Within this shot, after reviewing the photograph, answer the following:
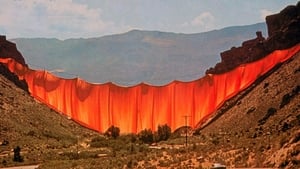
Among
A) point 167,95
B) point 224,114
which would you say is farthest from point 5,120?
point 167,95

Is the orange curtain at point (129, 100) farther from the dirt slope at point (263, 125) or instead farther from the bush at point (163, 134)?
the dirt slope at point (263, 125)

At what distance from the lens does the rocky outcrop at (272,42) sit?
9919cm

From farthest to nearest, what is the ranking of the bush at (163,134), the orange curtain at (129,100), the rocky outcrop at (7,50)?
the rocky outcrop at (7,50) < the orange curtain at (129,100) < the bush at (163,134)

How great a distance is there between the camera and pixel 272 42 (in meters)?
104

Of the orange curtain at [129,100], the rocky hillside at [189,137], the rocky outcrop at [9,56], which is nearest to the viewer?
the rocky hillside at [189,137]

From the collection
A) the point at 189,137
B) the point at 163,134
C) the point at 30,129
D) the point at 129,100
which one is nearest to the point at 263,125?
the point at 189,137

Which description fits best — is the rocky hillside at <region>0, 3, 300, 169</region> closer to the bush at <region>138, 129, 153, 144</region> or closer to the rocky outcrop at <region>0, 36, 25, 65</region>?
the bush at <region>138, 129, 153, 144</region>

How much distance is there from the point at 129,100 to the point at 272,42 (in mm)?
35022

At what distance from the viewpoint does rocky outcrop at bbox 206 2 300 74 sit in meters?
99.2

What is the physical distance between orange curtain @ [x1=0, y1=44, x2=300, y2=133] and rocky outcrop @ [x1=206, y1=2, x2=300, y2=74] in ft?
13.7

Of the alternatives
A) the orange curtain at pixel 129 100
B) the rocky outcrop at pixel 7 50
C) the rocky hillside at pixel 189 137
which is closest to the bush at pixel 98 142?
the rocky hillside at pixel 189 137

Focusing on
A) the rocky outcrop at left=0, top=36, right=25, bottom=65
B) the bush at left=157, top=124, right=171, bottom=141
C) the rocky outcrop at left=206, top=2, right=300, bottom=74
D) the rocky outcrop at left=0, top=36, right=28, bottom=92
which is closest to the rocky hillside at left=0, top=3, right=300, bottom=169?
the rocky outcrop at left=0, top=36, right=28, bottom=92

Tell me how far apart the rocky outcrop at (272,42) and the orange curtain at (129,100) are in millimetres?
4185

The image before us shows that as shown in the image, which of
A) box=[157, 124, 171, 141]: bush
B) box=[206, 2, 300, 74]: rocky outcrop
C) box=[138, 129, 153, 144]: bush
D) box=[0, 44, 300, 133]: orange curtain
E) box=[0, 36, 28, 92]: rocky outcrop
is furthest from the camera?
box=[0, 44, 300, 133]: orange curtain
